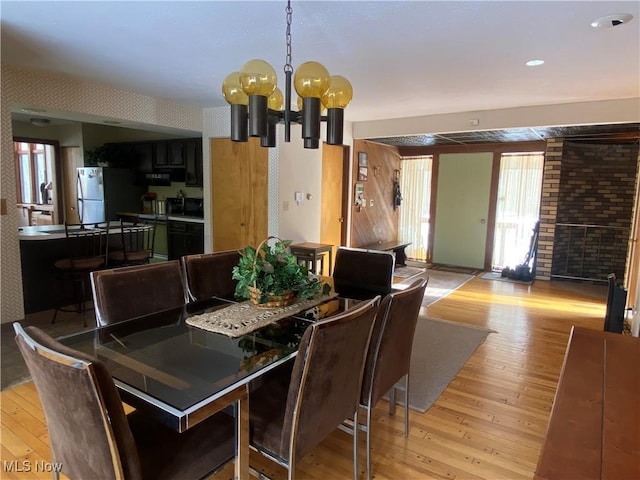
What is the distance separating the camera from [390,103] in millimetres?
5070

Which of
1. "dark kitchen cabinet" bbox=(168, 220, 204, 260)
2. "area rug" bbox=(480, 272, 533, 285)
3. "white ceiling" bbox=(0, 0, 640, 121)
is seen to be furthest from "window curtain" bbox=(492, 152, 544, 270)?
"dark kitchen cabinet" bbox=(168, 220, 204, 260)

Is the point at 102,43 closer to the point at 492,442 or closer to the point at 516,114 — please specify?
the point at 492,442

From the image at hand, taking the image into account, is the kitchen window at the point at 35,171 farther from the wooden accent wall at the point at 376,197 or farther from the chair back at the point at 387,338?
the chair back at the point at 387,338

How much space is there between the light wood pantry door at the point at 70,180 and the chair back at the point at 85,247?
11.6 ft

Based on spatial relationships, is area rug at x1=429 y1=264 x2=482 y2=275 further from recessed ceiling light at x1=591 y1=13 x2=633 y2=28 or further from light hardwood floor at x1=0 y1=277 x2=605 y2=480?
recessed ceiling light at x1=591 y1=13 x2=633 y2=28

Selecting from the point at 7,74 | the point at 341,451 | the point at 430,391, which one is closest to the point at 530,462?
the point at 430,391

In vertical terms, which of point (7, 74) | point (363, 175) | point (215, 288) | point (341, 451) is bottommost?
point (341, 451)

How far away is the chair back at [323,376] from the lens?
4.75ft

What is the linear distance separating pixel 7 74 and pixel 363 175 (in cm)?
478

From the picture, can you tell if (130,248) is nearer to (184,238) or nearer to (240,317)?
(184,238)

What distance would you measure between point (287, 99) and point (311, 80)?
204 millimetres

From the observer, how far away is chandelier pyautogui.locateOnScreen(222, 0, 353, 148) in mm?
1994

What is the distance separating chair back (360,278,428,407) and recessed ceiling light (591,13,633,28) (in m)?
1.97

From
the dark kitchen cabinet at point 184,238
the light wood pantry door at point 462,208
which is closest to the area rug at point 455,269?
the light wood pantry door at point 462,208
